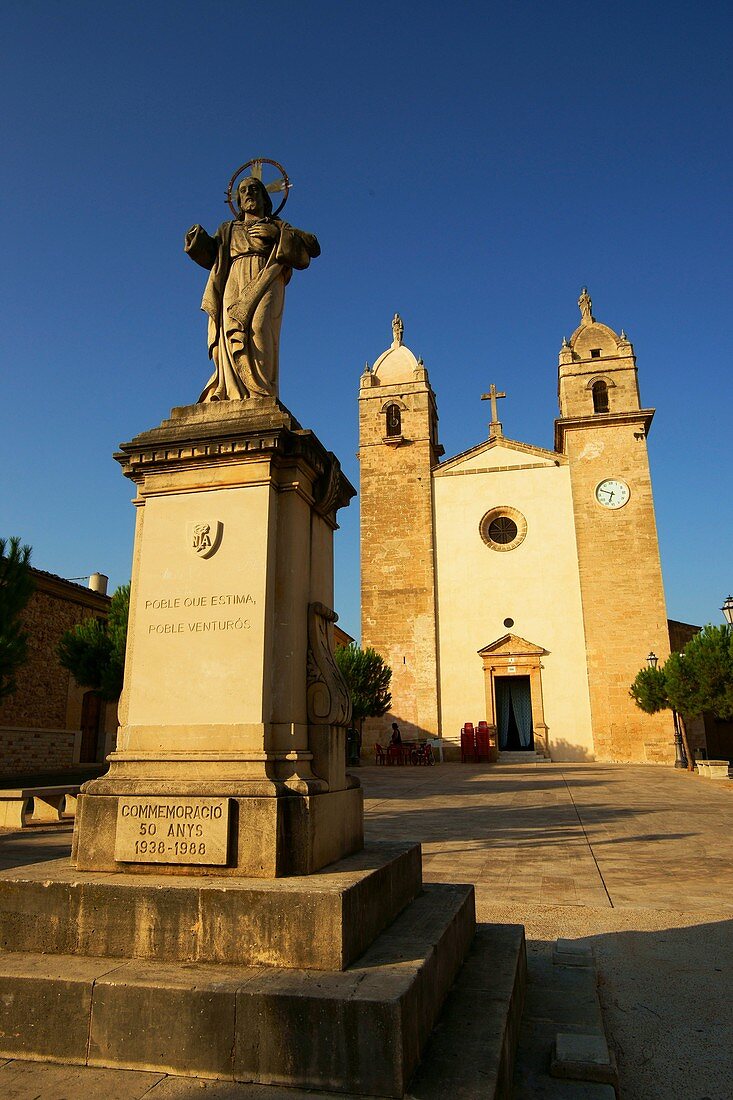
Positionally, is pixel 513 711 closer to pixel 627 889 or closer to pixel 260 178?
pixel 627 889

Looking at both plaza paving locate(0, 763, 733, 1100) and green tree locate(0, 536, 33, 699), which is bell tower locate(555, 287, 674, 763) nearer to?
plaza paving locate(0, 763, 733, 1100)

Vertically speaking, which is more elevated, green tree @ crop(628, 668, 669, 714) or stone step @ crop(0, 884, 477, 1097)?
green tree @ crop(628, 668, 669, 714)

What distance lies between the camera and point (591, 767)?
22.2m

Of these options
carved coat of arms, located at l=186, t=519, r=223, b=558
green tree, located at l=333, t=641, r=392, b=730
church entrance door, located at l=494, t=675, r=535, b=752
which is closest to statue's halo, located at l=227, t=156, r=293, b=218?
carved coat of arms, located at l=186, t=519, r=223, b=558

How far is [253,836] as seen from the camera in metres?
2.92

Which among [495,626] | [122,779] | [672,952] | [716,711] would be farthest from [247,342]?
[495,626]

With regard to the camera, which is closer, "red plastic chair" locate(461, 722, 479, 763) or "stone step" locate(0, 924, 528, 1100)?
"stone step" locate(0, 924, 528, 1100)

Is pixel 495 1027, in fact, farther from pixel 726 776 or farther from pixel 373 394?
pixel 373 394

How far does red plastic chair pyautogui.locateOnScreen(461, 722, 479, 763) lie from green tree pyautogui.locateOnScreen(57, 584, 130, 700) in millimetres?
12146

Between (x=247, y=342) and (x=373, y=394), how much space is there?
2579cm

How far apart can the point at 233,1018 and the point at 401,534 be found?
25464 millimetres

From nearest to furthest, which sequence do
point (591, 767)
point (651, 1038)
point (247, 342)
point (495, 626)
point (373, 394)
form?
point (651, 1038) → point (247, 342) → point (591, 767) → point (495, 626) → point (373, 394)

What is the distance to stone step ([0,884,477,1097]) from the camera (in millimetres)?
2115

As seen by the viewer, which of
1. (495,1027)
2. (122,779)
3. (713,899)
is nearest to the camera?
(495,1027)
